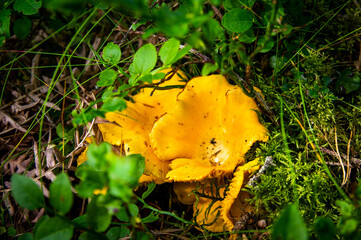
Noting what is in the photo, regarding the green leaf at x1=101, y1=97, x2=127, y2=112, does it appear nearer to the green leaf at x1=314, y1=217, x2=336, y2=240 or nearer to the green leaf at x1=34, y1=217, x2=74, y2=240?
the green leaf at x1=34, y1=217, x2=74, y2=240

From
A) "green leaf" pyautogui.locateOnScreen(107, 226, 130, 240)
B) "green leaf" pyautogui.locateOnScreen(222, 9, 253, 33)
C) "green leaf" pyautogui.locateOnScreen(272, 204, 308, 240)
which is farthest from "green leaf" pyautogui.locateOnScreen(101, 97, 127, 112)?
"green leaf" pyautogui.locateOnScreen(272, 204, 308, 240)

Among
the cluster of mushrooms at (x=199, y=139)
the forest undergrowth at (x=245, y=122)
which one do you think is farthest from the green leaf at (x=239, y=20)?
the cluster of mushrooms at (x=199, y=139)

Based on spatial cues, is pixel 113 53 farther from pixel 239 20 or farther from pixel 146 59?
pixel 239 20

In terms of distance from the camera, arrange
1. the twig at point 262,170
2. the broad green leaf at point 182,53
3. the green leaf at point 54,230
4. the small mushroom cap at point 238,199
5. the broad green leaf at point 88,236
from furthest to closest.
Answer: the twig at point 262,170 → the small mushroom cap at point 238,199 → the broad green leaf at point 182,53 → the broad green leaf at point 88,236 → the green leaf at point 54,230

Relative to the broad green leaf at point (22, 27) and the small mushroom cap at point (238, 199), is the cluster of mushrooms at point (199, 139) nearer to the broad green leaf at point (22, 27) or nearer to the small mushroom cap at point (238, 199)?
the small mushroom cap at point (238, 199)

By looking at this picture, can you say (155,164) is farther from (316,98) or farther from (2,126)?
(2,126)

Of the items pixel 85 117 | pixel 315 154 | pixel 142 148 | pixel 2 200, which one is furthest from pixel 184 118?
pixel 2 200
